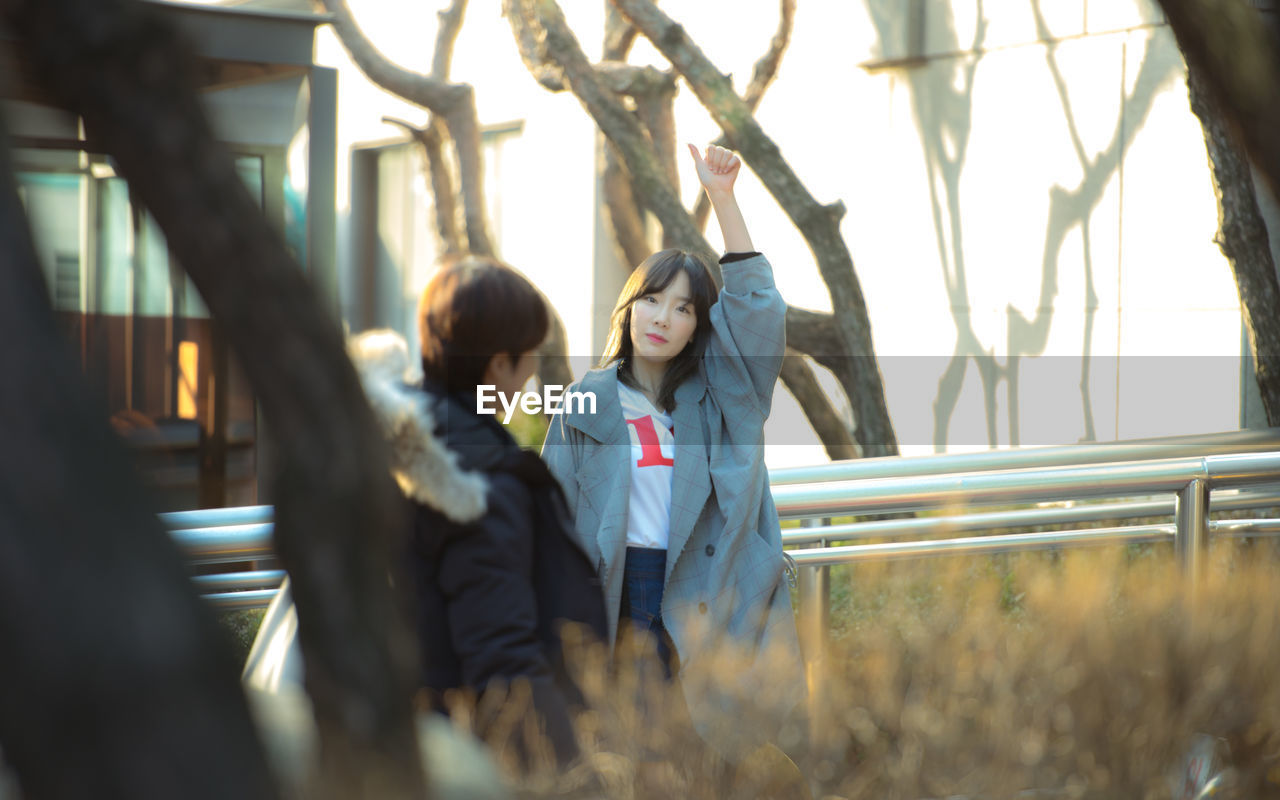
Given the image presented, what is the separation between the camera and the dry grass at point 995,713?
1822 mm

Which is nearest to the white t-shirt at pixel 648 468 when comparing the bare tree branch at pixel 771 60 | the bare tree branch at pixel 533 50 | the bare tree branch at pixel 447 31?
the bare tree branch at pixel 533 50

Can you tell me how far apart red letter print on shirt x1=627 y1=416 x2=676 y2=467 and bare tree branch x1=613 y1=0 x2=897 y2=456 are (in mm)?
4923

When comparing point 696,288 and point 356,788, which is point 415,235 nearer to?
point 696,288

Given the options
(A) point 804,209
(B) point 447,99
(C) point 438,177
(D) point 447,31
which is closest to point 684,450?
(A) point 804,209

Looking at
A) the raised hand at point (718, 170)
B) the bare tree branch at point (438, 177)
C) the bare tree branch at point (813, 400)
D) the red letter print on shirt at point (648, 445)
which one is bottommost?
the bare tree branch at point (813, 400)

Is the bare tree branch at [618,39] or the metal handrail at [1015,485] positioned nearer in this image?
the metal handrail at [1015,485]

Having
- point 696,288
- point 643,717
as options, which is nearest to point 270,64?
point 696,288

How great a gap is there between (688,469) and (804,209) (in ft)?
16.8

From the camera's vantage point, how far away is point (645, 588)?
2895 mm

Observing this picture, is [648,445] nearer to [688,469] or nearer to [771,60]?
[688,469]

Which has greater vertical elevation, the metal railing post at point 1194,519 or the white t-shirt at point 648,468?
the white t-shirt at point 648,468

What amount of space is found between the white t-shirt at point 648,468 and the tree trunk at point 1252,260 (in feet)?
12.9

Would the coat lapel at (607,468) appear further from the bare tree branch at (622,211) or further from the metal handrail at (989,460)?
the bare tree branch at (622,211)

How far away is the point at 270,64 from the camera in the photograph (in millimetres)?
7262
